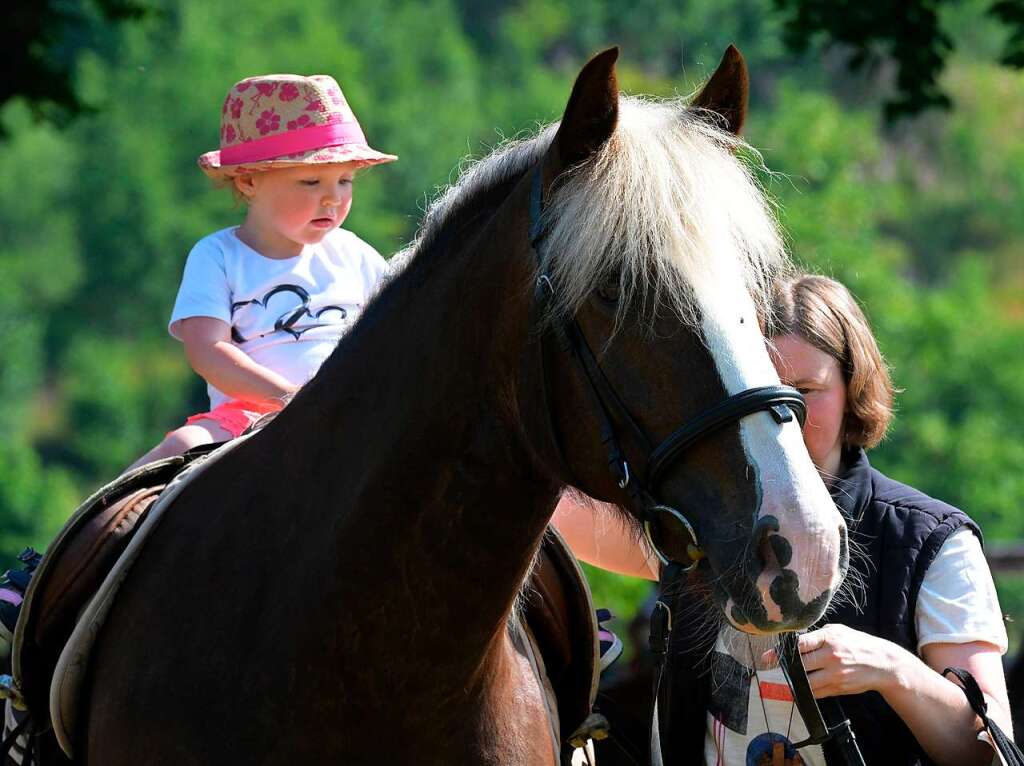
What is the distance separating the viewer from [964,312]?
5247 centimetres

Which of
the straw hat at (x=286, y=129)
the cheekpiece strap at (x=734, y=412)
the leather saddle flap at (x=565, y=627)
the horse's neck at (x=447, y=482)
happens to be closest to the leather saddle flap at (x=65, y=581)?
the horse's neck at (x=447, y=482)

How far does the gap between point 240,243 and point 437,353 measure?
1440mm

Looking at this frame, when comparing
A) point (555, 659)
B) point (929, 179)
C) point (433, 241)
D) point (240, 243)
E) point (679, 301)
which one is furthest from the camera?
point (929, 179)

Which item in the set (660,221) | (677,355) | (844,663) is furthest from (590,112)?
(844,663)

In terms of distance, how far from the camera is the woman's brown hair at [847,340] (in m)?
3.56

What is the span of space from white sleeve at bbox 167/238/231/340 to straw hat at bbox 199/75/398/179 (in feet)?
0.85

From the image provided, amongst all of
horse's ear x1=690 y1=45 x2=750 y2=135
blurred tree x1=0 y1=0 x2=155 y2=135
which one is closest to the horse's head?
horse's ear x1=690 y1=45 x2=750 y2=135

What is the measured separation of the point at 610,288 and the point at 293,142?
Answer: 1655mm

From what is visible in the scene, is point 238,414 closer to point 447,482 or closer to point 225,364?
point 225,364

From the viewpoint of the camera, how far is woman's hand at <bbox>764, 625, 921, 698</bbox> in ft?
10.3

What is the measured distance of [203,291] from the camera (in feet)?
13.8

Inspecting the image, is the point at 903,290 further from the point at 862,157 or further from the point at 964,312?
the point at 862,157

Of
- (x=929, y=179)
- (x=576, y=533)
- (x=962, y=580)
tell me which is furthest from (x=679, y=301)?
(x=929, y=179)

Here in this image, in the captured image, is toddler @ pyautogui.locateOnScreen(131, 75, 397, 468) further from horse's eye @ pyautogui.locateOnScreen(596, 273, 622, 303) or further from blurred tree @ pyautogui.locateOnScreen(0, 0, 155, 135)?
blurred tree @ pyautogui.locateOnScreen(0, 0, 155, 135)
